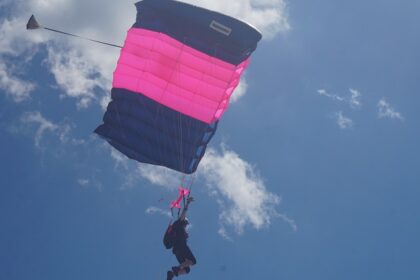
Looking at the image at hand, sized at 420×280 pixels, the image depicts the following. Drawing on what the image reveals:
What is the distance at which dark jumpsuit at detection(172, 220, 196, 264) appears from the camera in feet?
48.6

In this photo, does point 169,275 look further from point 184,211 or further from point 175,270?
point 184,211

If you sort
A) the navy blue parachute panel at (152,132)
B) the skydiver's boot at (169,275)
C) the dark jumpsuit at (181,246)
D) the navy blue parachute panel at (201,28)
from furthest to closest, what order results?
the navy blue parachute panel at (152,132) → the navy blue parachute panel at (201,28) → the dark jumpsuit at (181,246) → the skydiver's boot at (169,275)

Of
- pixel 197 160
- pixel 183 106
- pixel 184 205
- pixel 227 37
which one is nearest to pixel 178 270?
pixel 184 205

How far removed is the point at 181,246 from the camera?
48.9 feet

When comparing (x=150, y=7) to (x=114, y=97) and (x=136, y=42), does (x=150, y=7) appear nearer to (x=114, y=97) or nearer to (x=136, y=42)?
(x=136, y=42)

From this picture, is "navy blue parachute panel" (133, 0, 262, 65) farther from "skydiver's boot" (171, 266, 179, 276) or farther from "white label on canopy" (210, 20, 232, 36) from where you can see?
"skydiver's boot" (171, 266, 179, 276)

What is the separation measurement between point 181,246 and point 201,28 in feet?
18.8

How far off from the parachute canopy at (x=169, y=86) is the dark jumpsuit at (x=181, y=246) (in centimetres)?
203

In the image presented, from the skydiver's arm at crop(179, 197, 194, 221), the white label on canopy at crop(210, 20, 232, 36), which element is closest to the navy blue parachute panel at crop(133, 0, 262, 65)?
the white label on canopy at crop(210, 20, 232, 36)

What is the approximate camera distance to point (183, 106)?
1667 centimetres

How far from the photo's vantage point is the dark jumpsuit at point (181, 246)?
14828mm

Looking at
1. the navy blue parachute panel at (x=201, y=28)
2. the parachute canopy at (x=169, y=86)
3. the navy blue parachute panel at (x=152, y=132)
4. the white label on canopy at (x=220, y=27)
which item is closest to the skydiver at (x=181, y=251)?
the parachute canopy at (x=169, y=86)

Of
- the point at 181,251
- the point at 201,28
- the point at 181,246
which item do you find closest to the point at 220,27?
the point at 201,28

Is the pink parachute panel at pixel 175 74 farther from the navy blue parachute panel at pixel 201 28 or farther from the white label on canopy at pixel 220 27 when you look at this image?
the white label on canopy at pixel 220 27
